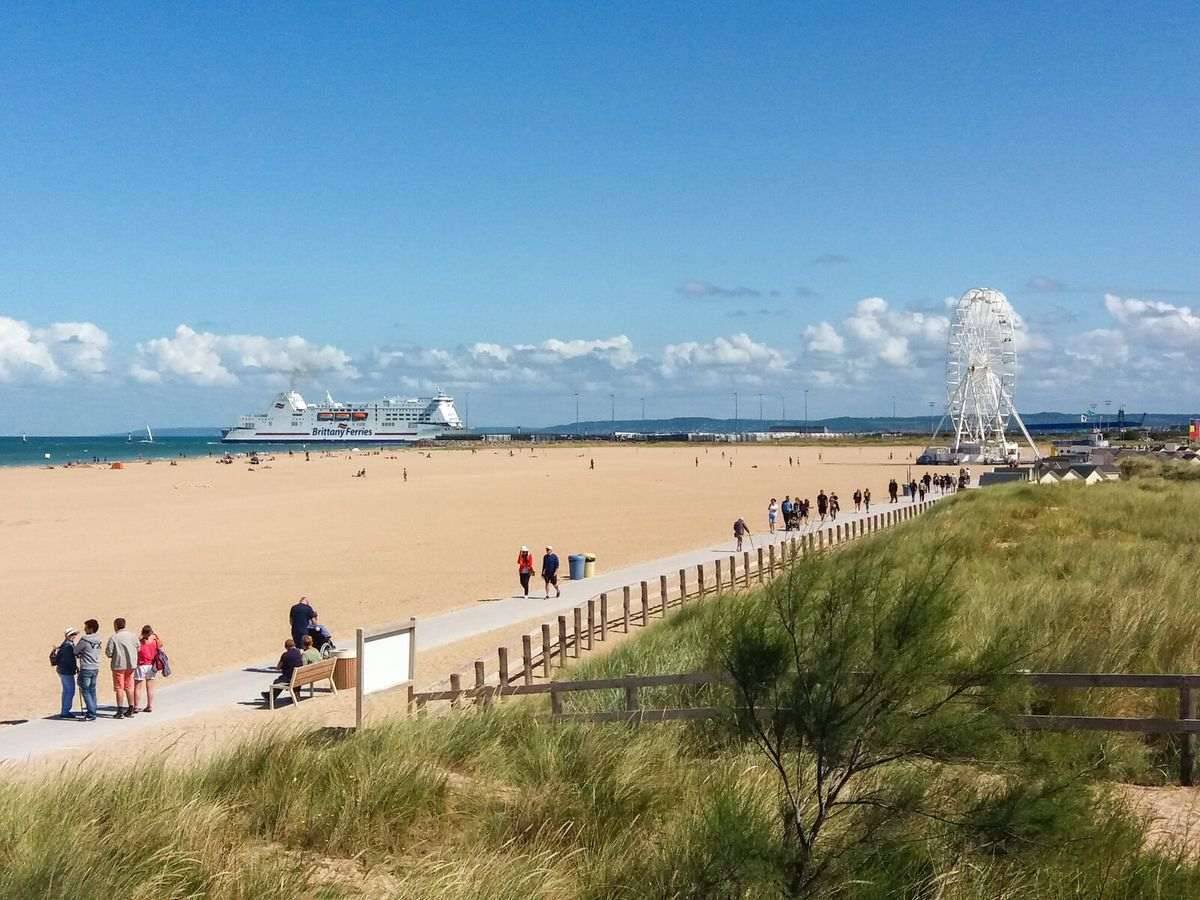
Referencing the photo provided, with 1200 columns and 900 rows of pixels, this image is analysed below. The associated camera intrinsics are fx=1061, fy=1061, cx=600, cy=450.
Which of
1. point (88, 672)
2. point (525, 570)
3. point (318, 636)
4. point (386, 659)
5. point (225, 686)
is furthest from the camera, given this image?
point (525, 570)

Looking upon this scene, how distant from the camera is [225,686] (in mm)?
12953

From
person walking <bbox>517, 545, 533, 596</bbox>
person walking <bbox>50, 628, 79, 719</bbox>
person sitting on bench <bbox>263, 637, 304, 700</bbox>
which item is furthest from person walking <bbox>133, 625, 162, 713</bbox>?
person walking <bbox>517, 545, 533, 596</bbox>

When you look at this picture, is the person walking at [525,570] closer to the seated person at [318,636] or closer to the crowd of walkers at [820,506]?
the seated person at [318,636]

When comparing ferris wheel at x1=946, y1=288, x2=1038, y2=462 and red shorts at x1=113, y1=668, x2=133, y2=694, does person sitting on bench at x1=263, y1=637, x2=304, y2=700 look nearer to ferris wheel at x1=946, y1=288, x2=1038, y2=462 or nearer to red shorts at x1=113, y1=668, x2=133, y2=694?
red shorts at x1=113, y1=668, x2=133, y2=694

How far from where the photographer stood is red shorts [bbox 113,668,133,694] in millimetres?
11797

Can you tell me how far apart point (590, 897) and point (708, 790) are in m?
1.09

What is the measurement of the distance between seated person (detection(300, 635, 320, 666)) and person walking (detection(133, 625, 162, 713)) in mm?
1660

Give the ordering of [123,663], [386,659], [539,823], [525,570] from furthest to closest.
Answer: [525,570] < [123,663] < [386,659] < [539,823]

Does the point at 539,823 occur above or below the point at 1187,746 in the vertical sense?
above

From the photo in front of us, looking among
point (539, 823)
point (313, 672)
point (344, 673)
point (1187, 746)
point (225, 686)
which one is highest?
point (539, 823)

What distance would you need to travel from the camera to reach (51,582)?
945 inches

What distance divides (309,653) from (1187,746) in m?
9.77

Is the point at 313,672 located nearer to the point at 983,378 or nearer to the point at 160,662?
the point at 160,662

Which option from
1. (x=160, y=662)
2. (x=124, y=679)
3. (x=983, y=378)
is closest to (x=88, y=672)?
(x=124, y=679)
